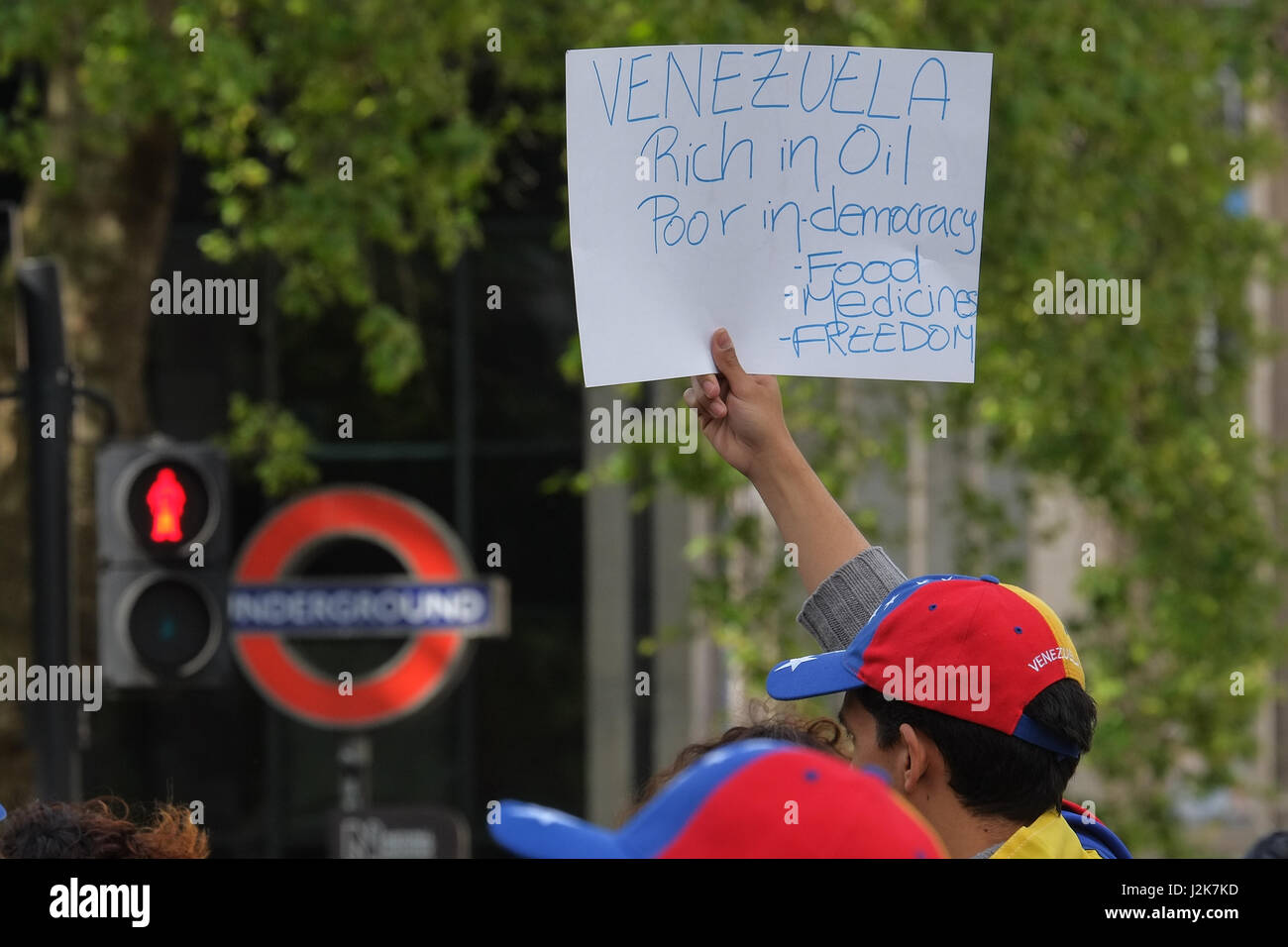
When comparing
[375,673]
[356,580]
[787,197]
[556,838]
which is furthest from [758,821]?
[375,673]

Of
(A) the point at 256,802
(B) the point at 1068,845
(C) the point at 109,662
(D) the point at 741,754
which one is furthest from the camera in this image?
(A) the point at 256,802

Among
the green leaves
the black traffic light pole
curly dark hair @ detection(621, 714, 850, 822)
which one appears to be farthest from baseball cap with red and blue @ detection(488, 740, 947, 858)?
the green leaves

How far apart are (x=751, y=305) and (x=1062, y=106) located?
16.6 feet

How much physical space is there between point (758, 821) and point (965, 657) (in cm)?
81

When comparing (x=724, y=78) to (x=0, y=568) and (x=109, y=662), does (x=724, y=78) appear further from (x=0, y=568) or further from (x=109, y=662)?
(x=0, y=568)

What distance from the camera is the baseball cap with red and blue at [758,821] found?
4.33 feet

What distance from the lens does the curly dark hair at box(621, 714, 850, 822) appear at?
2355mm

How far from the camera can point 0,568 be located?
21.5 ft

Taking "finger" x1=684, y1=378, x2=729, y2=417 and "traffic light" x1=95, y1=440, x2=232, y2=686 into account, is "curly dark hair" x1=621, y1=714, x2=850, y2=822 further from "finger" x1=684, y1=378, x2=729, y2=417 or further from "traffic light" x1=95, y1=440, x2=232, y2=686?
"traffic light" x1=95, y1=440, x2=232, y2=686

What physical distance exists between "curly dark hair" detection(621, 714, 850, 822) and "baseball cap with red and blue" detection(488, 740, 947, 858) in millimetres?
922

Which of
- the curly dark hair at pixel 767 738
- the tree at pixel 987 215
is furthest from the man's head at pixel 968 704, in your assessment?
the tree at pixel 987 215

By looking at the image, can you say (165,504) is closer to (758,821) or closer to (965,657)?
(965,657)

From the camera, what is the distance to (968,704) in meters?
2.04

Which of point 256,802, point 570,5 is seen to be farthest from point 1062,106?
point 256,802
